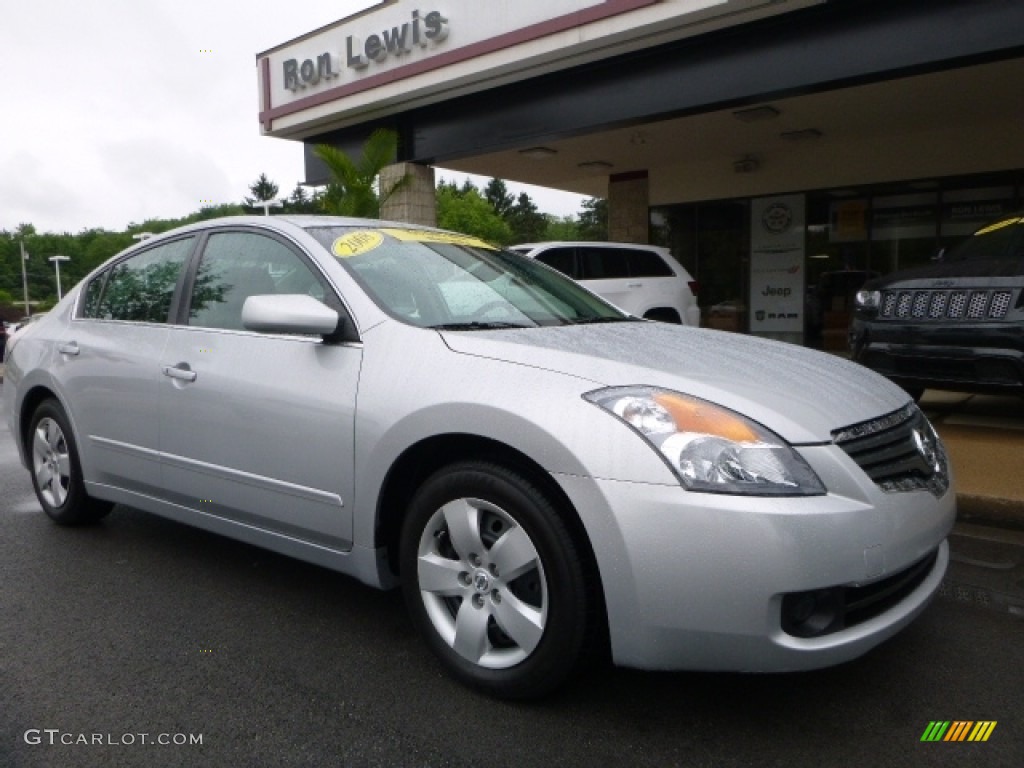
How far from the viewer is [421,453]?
266 centimetres

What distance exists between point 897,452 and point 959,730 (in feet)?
2.62

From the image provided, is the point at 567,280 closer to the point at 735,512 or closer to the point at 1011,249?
the point at 735,512

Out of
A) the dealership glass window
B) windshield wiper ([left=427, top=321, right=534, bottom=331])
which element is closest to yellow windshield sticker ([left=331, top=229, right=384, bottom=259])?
windshield wiper ([left=427, top=321, right=534, bottom=331])

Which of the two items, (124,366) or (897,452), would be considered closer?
(897,452)

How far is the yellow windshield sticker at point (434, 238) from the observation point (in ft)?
11.5

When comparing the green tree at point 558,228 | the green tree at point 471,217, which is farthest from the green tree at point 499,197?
the green tree at point 471,217

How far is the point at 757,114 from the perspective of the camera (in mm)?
10758

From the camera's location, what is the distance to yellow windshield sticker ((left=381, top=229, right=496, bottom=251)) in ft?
11.5

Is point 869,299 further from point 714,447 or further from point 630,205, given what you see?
point 630,205

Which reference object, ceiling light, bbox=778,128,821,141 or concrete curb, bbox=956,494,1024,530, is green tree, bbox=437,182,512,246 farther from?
concrete curb, bbox=956,494,1024,530

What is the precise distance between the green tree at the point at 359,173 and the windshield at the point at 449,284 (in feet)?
26.9

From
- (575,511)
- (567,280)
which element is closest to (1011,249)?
(567,280)

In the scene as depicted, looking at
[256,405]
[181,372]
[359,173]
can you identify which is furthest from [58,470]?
[359,173]

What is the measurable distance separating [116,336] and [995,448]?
5358 millimetres
